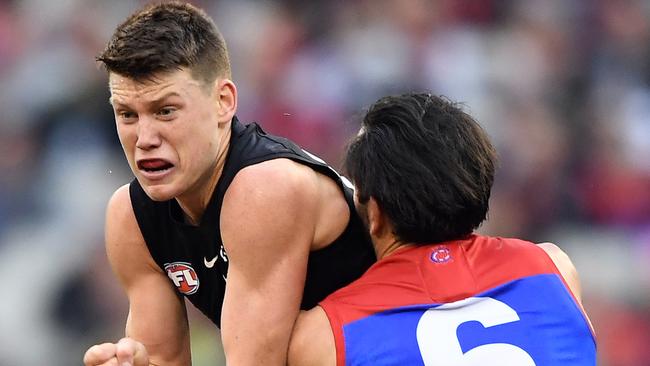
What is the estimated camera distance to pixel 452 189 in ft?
10.7

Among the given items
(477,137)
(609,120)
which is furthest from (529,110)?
(477,137)

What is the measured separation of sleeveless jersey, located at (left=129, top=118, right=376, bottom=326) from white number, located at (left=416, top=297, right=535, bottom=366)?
1.57ft

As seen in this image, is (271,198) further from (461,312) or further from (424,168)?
(461,312)

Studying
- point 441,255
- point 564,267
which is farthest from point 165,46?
point 564,267

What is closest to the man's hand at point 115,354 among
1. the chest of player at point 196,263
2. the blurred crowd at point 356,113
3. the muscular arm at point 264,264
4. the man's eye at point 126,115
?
the muscular arm at point 264,264

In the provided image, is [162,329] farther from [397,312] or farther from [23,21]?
[23,21]

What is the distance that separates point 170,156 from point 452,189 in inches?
31.3

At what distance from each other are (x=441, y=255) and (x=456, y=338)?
10.9 inches

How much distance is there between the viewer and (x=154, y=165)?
328 cm

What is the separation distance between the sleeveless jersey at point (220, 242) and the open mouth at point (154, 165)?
178 mm

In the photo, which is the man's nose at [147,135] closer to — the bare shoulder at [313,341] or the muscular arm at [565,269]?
the bare shoulder at [313,341]

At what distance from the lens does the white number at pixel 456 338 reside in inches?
→ 120

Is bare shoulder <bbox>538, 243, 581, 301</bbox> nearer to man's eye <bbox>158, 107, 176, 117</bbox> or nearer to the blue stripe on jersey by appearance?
the blue stripe on jersey

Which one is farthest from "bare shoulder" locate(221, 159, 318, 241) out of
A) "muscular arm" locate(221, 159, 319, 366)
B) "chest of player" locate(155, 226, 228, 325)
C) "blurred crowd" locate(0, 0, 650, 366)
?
"blurred crowd" locate(0, 0, 650, 366)
